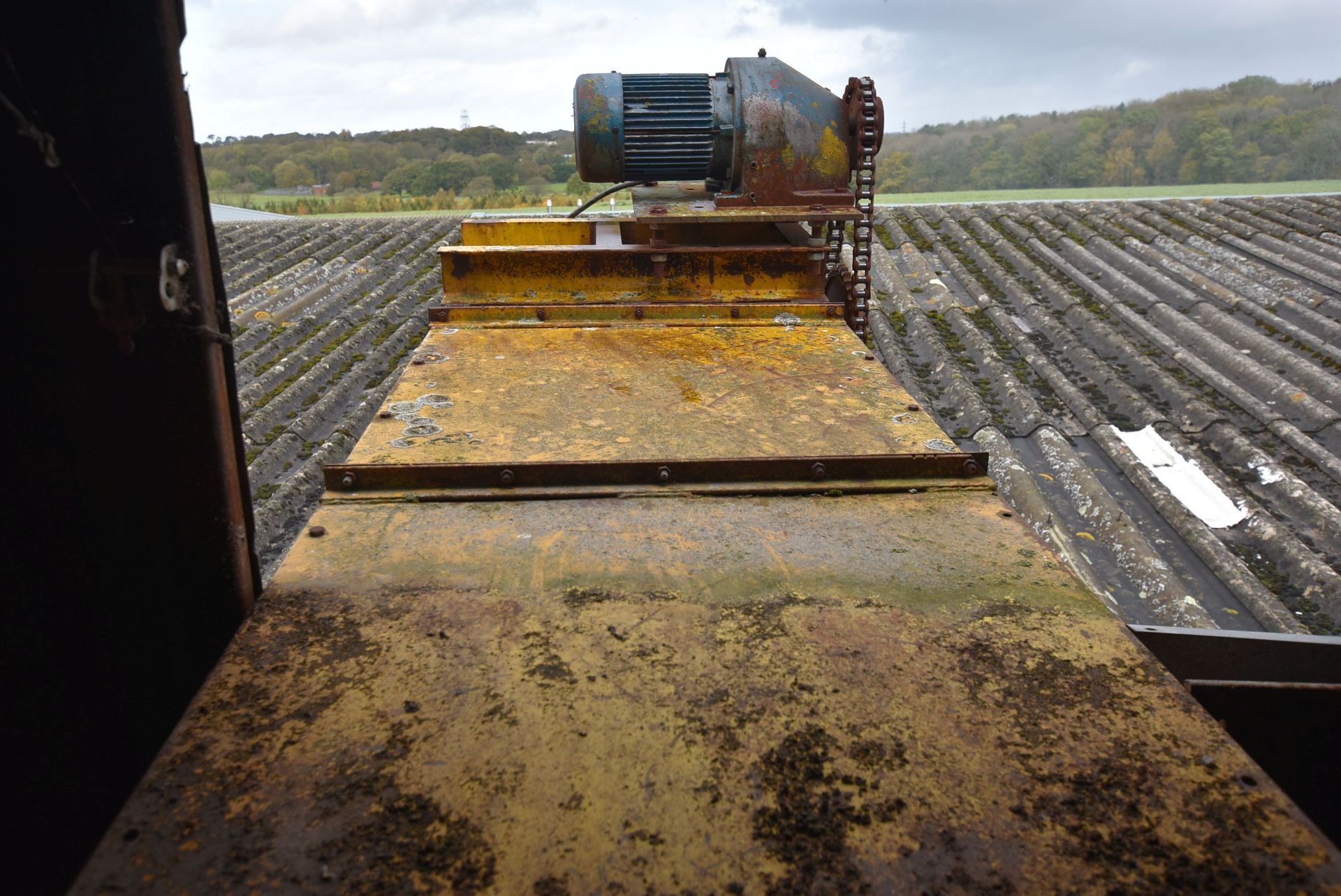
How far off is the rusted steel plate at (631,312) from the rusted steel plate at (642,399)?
103 millimetres

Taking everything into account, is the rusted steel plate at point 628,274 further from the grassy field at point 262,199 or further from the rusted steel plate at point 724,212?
the grassy field at point 262,199

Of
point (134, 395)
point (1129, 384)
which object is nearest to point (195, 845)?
point (134, 395)

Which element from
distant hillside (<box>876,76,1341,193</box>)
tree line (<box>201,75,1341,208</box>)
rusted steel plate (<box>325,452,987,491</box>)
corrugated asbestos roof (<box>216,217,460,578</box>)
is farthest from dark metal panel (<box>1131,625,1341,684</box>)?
distant hillside (<box>876,76,1341,193</box>)

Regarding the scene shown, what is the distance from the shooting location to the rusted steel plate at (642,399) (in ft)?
6.44

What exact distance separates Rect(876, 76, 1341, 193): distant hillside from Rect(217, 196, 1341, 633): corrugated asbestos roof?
46.0 feet

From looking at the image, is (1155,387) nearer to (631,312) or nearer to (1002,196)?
(631,312)

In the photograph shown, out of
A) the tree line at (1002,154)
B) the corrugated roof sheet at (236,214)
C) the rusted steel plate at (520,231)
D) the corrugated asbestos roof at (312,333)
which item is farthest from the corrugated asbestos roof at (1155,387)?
the tree line at (1002,154)

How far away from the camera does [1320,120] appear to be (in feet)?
70.3

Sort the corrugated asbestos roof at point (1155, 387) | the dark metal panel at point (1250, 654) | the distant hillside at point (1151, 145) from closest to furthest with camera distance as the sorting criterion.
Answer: the dark metal panel at point (1250, 654) → the corrugated asbestos roof at point (1155, 387) → the distant hillside at point (1151, 145)

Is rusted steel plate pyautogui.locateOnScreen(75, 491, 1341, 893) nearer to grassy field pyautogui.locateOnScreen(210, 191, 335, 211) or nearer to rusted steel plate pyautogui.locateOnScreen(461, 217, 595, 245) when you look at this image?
rusted steel plate pyautogui.locateOnScreen(461, 217, 595, 245)

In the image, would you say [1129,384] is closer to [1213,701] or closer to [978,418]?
[978,418]

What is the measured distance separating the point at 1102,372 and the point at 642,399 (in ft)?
8.78

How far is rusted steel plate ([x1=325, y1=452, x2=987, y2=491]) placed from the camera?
1848 mm

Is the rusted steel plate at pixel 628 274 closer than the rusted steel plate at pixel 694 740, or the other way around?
the rusted steel plate at pixel 694 740
